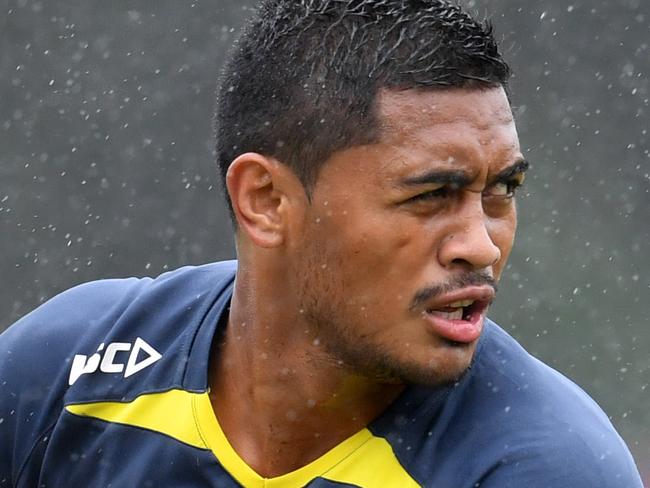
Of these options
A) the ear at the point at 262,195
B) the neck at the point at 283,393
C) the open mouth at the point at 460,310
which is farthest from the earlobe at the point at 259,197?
the open mouth at the point at 460,310

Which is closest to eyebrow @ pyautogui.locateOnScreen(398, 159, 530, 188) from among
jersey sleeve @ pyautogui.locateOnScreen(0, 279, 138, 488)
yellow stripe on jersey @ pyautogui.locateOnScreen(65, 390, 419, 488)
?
yellow stripe on jersey @ pyautogui.locateOnScreen(65, 390, 419, 488)

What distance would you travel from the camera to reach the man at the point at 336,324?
2434mm

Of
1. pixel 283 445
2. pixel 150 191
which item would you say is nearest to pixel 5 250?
pixel 150 191

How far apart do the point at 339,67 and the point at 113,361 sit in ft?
2.34

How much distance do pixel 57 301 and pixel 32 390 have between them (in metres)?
0.23

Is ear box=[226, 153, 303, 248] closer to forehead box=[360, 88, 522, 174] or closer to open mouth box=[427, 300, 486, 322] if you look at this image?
forehead box=[360, 88, 522, 174]

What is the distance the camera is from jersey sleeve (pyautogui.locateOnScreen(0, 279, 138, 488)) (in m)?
2.82

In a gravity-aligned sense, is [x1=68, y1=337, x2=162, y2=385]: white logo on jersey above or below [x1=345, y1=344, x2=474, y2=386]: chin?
below

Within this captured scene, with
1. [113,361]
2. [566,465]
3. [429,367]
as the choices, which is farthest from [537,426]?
[113,361]

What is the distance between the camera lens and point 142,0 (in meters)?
5.80

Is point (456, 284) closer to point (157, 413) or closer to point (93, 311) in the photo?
point (157, 413)

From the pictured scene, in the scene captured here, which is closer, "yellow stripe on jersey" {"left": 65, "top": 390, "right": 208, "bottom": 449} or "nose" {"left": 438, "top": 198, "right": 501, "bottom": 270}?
"nose" {"left": 438, "top": 198, "right": 501, "bottom": 270}

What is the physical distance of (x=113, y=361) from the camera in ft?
9.25

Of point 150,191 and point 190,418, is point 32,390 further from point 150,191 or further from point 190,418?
point 150,191
